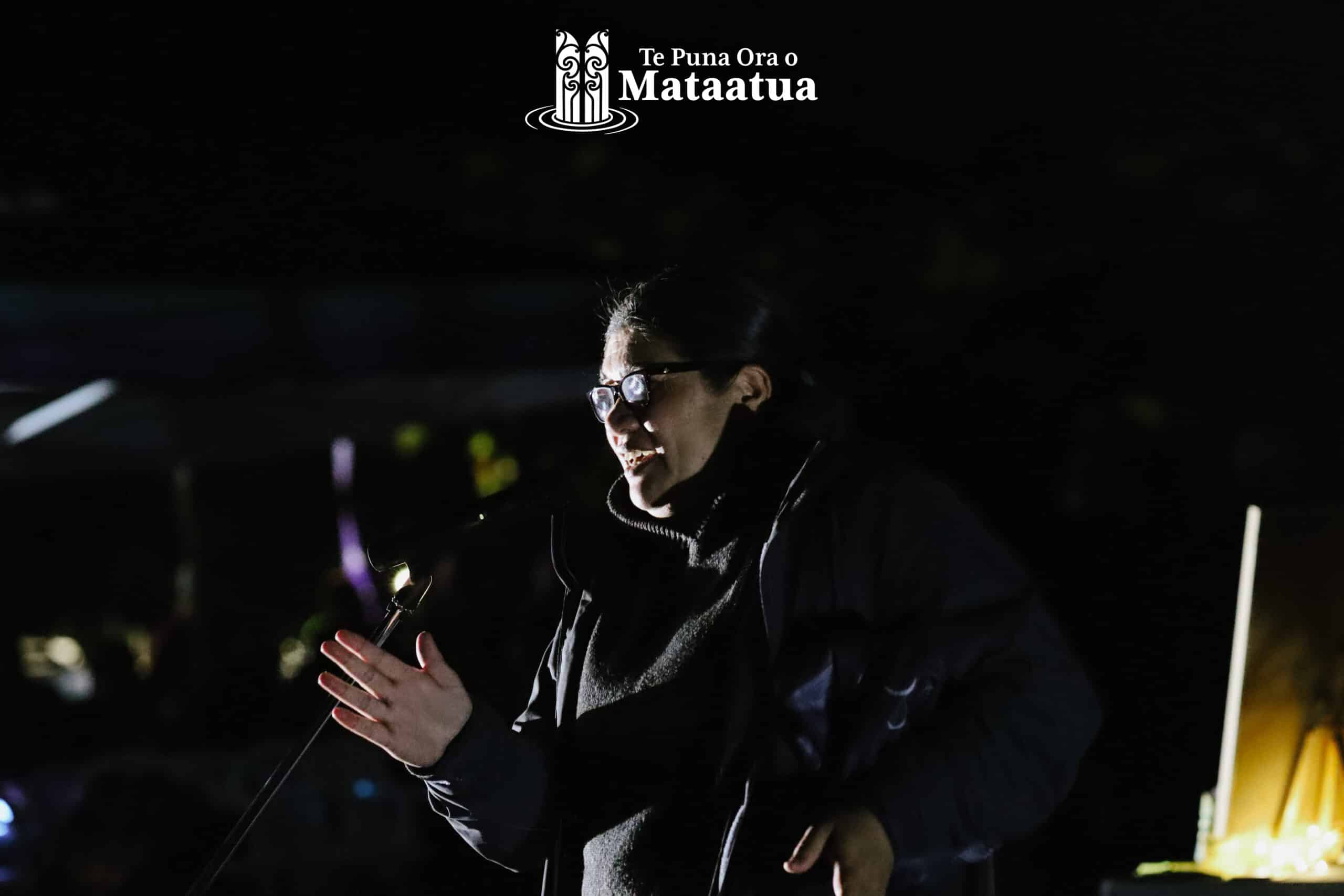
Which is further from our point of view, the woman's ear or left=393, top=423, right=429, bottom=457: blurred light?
left=393, top=423, right=429, bottom=457: blurred light

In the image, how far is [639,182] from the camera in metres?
6.69

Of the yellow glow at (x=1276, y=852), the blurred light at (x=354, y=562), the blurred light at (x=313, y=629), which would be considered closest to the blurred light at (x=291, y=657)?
the blurred light at (x=313, y=629)

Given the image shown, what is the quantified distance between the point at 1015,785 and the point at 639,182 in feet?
16.6

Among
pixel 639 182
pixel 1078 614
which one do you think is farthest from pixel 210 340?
pixel 1078 614

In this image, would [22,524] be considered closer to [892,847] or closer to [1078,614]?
[1078,614]

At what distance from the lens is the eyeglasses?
2.21m

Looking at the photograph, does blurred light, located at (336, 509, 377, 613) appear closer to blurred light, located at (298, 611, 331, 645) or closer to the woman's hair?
blurred light, located at (298, 611, 331, 645)

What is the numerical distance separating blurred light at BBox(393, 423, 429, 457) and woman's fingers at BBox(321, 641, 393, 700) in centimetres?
580

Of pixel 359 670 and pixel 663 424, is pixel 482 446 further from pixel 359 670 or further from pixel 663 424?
pixel 359 670

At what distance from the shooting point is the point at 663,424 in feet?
7.27

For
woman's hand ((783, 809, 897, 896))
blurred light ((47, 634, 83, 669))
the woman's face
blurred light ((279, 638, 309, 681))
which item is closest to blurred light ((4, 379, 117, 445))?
blurred light ((47, 634, 83, 669))

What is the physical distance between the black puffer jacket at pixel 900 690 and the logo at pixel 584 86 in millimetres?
2371

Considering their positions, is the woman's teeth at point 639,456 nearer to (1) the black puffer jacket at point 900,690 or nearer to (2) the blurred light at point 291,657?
(1) the black puffer jacket at point 900,690

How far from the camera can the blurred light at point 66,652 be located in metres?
7.01
